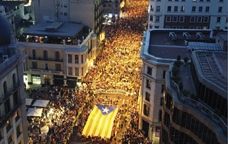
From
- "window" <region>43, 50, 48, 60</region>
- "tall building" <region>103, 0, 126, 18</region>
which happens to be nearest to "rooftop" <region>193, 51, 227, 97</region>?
"window" <region>43, 50, 48, 60</region>

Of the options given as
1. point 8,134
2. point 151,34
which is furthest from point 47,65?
point 8,134

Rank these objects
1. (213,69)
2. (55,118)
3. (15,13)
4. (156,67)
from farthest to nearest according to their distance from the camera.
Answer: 1. (15,13)
2. (55,118)
3. (156,67)
4. (213,69)

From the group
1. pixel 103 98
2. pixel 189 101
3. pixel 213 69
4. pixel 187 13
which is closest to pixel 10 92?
pixel 189 101

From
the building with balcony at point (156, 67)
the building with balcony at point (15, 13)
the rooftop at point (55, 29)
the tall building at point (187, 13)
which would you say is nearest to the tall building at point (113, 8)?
the building with balcony at point (15, 13)

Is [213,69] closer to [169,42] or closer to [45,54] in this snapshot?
[169,42]

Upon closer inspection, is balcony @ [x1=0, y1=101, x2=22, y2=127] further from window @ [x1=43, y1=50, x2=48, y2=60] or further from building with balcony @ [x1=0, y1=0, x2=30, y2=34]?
building with balcony @ [x1=0, y1=0, x2=30, y2=34]

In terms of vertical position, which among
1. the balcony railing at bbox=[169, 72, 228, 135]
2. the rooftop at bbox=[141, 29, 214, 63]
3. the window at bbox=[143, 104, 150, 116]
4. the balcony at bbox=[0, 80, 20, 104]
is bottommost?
the window at bbox=[143, 104, 150, 116]

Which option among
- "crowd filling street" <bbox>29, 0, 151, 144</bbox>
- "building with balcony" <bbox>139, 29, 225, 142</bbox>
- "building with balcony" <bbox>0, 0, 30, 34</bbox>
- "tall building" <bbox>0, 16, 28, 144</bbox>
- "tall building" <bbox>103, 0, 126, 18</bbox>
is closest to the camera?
"tall building" <bbox>0, 16, 28, 144</bbox>

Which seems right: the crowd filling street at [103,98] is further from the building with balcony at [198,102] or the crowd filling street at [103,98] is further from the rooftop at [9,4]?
the rooftop at [9,4]
